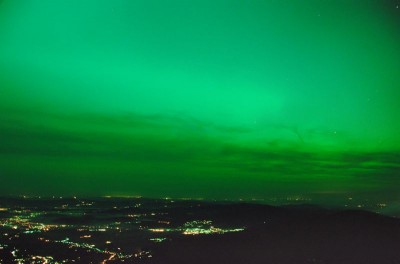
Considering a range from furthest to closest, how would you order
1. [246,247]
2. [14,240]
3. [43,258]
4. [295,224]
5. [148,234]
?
[148,234]
[14,240]
[295,224]
[43,258]
[246,247]

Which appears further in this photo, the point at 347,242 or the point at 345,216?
the point at 345,216

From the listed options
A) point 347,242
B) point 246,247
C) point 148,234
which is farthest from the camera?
point 148,234

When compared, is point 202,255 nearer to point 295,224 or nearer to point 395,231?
point 295,224

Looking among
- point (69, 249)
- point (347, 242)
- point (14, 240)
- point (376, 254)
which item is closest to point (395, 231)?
point (347, 242)

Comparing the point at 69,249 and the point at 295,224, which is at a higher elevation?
the point at 295,224

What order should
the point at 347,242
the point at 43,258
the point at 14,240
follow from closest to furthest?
the point at 347,242
the point at 43,258
the point at 14,240

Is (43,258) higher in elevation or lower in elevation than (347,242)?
lower

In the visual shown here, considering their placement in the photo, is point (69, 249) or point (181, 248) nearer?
point (181, 248)

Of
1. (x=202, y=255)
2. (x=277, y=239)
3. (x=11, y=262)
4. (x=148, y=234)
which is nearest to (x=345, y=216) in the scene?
(x=277, y=239)

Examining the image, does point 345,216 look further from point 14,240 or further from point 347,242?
point 14,240
